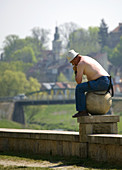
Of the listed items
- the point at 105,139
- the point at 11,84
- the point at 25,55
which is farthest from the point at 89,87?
the point at 25,55

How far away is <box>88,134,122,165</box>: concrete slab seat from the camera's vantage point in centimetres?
847

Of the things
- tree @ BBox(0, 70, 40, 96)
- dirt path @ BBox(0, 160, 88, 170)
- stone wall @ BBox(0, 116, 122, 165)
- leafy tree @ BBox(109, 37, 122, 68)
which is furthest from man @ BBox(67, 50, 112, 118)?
leafy tree @ BBox(109, 37, 122, 68)

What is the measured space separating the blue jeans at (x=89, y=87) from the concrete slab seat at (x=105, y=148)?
83cm

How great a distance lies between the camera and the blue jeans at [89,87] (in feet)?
31.5

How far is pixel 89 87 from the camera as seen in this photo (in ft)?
31.6

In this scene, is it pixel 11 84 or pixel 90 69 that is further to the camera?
pixel 11 84

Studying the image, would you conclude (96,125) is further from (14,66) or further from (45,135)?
(14,66)

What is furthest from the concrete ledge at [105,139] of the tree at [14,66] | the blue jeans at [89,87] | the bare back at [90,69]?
the tree at [14,66]

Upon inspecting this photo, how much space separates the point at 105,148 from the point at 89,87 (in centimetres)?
144

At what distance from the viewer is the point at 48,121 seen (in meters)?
68.2

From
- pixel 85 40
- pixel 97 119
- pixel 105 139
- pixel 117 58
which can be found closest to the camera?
pixel 105 139

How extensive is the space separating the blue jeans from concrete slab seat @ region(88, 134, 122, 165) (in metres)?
0.83

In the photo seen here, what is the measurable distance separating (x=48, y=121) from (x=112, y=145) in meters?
59.8

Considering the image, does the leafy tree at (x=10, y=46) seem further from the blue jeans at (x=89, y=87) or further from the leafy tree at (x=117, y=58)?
the blue jeans at (x=89, y=87)
